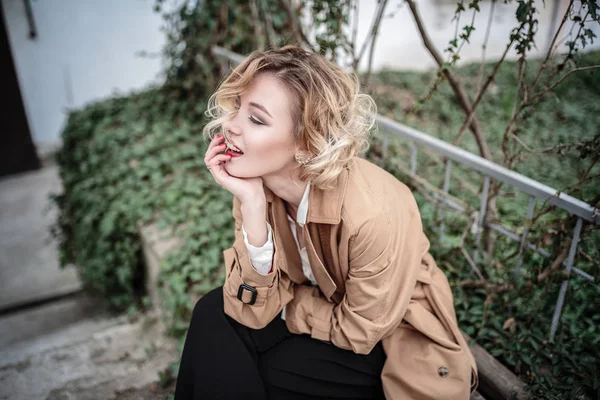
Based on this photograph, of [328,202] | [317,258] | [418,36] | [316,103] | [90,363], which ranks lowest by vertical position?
[90,363]

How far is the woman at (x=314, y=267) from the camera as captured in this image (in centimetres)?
162

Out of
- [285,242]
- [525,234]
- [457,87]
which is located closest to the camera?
[285,242]

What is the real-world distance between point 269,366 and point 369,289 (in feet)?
1.70

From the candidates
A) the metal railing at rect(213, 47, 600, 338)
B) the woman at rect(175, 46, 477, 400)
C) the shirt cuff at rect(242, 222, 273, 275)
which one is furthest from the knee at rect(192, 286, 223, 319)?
the metal railing at rect(213, 47, 600, 338)

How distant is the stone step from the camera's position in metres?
2.58

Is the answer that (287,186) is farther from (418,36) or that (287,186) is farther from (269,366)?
(418,36)

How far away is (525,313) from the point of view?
2.32 metres

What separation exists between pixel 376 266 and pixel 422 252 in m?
0.31

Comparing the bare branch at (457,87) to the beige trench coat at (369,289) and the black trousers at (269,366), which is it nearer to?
the beige trench coat at (369,289)

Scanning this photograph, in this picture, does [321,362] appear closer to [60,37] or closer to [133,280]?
[133,280]

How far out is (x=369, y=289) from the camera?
165 centimetres

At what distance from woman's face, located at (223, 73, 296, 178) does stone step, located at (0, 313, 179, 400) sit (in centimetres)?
161

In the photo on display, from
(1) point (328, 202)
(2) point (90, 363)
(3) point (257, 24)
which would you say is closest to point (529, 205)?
(1) point (328, 202)

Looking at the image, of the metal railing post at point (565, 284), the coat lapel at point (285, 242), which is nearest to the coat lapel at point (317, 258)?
the coat lapel at point (285, 242)
